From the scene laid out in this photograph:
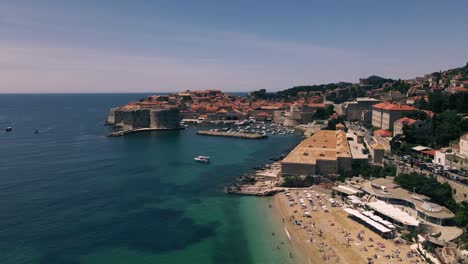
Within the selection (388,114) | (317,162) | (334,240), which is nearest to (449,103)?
(388,114)

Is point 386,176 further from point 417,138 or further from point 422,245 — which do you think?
point 422,245

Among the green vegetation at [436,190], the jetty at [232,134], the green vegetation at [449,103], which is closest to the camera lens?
the green vegetation at [436,190]

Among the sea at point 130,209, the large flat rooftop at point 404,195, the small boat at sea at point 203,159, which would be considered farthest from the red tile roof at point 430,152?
the small boat at sea at point 203,159

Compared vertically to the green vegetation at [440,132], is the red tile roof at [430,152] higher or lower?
lower

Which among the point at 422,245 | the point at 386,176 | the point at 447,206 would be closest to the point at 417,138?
the point at 386,176

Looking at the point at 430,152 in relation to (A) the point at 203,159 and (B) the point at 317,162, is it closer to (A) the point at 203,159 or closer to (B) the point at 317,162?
(B) the point at 317,162

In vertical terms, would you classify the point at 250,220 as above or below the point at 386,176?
below

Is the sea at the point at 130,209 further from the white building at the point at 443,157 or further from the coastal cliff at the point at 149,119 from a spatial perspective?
the coastal cliff at the point at 149,119
